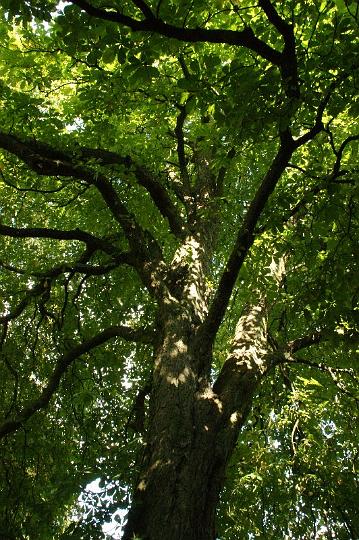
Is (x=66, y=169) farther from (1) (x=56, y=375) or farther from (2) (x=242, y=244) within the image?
(2) (x=242, y=244)

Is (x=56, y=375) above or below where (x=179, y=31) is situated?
below

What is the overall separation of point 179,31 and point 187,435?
8.79 feet

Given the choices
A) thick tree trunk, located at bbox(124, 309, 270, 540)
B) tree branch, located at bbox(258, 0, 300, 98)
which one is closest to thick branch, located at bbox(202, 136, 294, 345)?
thick tree trunk, located at bbox(124, 309, 270, 540)

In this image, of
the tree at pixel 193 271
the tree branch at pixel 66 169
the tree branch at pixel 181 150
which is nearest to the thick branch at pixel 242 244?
the tree at pixel 193 271

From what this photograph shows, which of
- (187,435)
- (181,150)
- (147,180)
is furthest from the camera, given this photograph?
(181,150)

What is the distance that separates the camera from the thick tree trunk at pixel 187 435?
117 inches

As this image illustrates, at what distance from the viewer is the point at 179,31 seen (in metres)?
2.44

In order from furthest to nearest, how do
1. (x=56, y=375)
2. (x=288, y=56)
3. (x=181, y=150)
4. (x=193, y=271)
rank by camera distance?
(x=181, y=150) < (x=193, y=271) < (x=56, y=375) < (x=288, y=56)

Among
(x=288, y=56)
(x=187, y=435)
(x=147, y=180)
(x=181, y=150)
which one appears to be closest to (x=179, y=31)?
(x=288, y=56)

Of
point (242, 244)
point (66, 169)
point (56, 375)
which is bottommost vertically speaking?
point (56, 375)

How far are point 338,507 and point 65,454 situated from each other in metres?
3.60

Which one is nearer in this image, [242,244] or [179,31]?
[179,31]

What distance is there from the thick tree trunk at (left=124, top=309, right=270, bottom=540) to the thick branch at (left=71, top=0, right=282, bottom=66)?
240 cm

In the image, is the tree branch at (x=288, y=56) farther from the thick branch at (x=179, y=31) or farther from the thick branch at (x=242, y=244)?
the thick branch at (x=242, y=244)
